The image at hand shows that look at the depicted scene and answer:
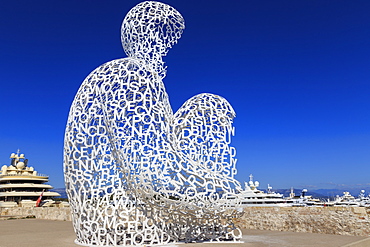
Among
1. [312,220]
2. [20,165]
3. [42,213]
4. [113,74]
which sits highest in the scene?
[20,165]

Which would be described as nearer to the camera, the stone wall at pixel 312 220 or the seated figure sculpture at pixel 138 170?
the seated figure sculpture at pixel 138 170

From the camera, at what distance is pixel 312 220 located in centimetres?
879

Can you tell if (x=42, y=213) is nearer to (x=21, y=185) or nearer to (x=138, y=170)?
(x=138, y=170)

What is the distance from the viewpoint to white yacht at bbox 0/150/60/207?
3025 centimetres

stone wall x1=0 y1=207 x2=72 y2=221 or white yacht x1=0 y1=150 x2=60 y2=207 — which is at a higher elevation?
white yacht x1=0 y1=150 x2=60 y2=207

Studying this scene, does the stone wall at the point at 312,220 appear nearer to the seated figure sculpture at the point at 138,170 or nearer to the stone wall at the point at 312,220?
the stone wall at the point at 312,220

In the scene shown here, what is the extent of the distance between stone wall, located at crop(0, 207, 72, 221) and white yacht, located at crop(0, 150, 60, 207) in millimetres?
9881

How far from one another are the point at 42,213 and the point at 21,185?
53.3 ft

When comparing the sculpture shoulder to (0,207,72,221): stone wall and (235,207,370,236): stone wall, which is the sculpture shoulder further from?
(0,207,72,221): stone wall

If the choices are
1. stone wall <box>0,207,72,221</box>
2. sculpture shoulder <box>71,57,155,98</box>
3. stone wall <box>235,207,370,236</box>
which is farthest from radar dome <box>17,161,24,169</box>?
sculpture shoulder <box>71,57,155,98</box>

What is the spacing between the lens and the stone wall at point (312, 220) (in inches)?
316

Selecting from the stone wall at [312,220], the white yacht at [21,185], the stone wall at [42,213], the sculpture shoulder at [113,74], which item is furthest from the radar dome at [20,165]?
the sculpture shoulder at [113,74]

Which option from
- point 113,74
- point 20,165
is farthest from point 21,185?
point 113,74

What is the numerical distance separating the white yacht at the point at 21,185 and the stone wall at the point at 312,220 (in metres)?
24.7
